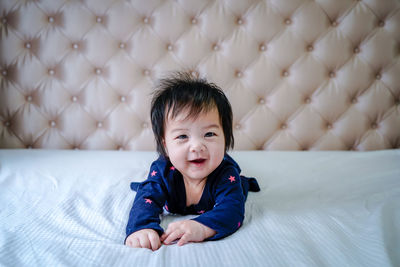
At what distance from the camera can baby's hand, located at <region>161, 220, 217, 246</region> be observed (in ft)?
2.04

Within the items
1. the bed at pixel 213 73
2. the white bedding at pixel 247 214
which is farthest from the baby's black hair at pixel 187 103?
the bed at pixel 213 73

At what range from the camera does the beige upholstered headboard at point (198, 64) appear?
1.43m

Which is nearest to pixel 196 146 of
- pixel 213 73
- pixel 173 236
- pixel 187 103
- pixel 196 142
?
pixel 196 142

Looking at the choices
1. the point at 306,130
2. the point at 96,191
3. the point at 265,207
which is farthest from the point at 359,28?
the point at 96,191

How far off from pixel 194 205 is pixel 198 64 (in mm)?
892

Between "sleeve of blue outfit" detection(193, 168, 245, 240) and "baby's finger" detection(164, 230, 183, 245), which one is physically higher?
"sleeve of blue outfit" detection(193, 168, 245, 240)

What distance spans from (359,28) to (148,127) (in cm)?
126

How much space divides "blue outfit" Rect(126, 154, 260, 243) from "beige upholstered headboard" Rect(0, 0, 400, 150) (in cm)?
72

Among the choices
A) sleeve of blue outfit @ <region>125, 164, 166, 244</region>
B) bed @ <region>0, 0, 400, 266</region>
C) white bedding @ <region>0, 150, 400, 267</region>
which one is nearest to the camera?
white bedding @ <region>0, 150, 400, 267</region>

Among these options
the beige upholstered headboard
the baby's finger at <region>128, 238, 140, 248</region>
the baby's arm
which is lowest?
the baby's finger at <region>128, 238, 140, 248</region>

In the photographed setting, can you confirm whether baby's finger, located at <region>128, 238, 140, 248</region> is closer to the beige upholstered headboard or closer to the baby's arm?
the baby's arm

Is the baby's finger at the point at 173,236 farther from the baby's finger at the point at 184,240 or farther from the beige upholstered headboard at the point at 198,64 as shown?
the beige upholstered headboard at the point at 198,64

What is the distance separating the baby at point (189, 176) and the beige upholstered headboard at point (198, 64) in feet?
2.28

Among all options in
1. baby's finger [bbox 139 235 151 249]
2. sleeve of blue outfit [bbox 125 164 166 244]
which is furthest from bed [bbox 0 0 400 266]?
baby's finger [bbox 139 235 151 249]
